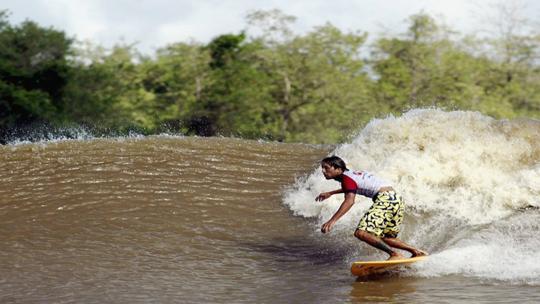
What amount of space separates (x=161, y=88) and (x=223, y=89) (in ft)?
21.3

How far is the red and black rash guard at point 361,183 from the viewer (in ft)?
26.0

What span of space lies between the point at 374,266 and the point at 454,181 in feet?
15.7

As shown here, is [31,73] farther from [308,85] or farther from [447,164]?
[447,164]

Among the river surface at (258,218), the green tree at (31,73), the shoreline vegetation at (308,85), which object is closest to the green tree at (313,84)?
the shoreline vegetation at (308,85)

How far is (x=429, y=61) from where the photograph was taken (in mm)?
42625

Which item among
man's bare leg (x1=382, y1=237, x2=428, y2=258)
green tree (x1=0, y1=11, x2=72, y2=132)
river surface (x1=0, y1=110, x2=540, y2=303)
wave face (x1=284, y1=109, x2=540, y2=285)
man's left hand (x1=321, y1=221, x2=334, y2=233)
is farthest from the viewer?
green tree (x1=0, y1=11, x2=72, y2=132)

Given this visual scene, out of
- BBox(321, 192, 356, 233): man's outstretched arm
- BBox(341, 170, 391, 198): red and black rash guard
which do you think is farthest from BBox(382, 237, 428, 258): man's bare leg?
BBox(321, 192, 356, 233): man's outstretched arm

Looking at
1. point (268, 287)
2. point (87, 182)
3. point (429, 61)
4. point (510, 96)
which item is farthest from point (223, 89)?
point (268, 287)

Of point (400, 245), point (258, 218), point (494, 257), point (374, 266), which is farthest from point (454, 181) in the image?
point (374, 266)

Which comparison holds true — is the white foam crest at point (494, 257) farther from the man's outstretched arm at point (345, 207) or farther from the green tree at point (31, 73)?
the green tree at point (31, 73)

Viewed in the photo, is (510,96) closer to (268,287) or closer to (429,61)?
(429,61)

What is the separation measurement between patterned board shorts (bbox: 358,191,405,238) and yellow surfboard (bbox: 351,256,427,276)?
14.0 inches

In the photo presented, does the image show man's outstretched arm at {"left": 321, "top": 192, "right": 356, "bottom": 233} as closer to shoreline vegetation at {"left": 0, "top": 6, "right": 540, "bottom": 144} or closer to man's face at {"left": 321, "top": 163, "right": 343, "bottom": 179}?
man's face at {"left": 321, "top": 163, "right": 343, "bottom": 179}

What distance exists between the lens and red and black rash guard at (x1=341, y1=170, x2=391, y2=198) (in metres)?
7.93
